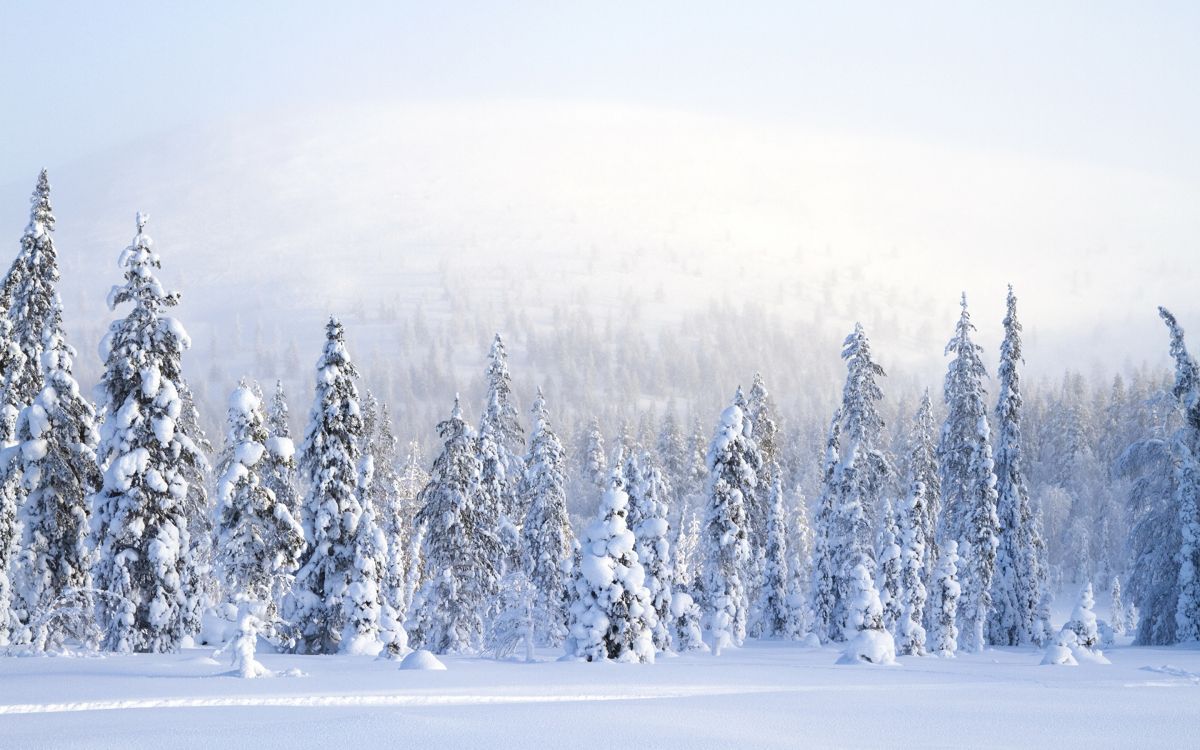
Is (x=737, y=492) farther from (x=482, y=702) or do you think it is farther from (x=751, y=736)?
(x=751, y=736)

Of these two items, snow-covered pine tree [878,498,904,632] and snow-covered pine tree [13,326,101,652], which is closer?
snow-covered pine tree [13,326,101,652]

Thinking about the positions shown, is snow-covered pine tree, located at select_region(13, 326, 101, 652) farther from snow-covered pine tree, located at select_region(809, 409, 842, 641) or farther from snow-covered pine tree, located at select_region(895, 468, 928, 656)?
snow-covered pine tree, located at select_region(809, 409, 842, 641)

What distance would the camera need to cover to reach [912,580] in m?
43.6

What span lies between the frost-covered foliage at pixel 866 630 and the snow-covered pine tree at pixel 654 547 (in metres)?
6.60

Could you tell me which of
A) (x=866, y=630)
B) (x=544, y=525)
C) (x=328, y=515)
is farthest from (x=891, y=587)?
(x=328, y=515)

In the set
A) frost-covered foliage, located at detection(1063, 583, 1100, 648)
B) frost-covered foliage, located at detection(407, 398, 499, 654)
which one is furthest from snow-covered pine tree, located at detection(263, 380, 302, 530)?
frost-covered foliage, located at detection(1063, 583, 1100, 648)

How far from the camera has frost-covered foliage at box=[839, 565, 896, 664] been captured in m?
26.0

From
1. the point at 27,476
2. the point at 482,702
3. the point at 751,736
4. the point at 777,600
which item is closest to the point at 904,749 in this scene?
the point at 751,736

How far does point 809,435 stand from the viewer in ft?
538

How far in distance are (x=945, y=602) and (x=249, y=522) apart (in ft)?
91.6

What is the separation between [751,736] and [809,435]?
157 metres

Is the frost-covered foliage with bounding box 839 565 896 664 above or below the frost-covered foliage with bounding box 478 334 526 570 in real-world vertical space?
below

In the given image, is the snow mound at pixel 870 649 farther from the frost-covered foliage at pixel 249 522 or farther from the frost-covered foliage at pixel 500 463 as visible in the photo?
the frost-covered foliage at pixel 500 463

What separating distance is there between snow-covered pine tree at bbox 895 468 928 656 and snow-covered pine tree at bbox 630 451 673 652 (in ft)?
29.7
